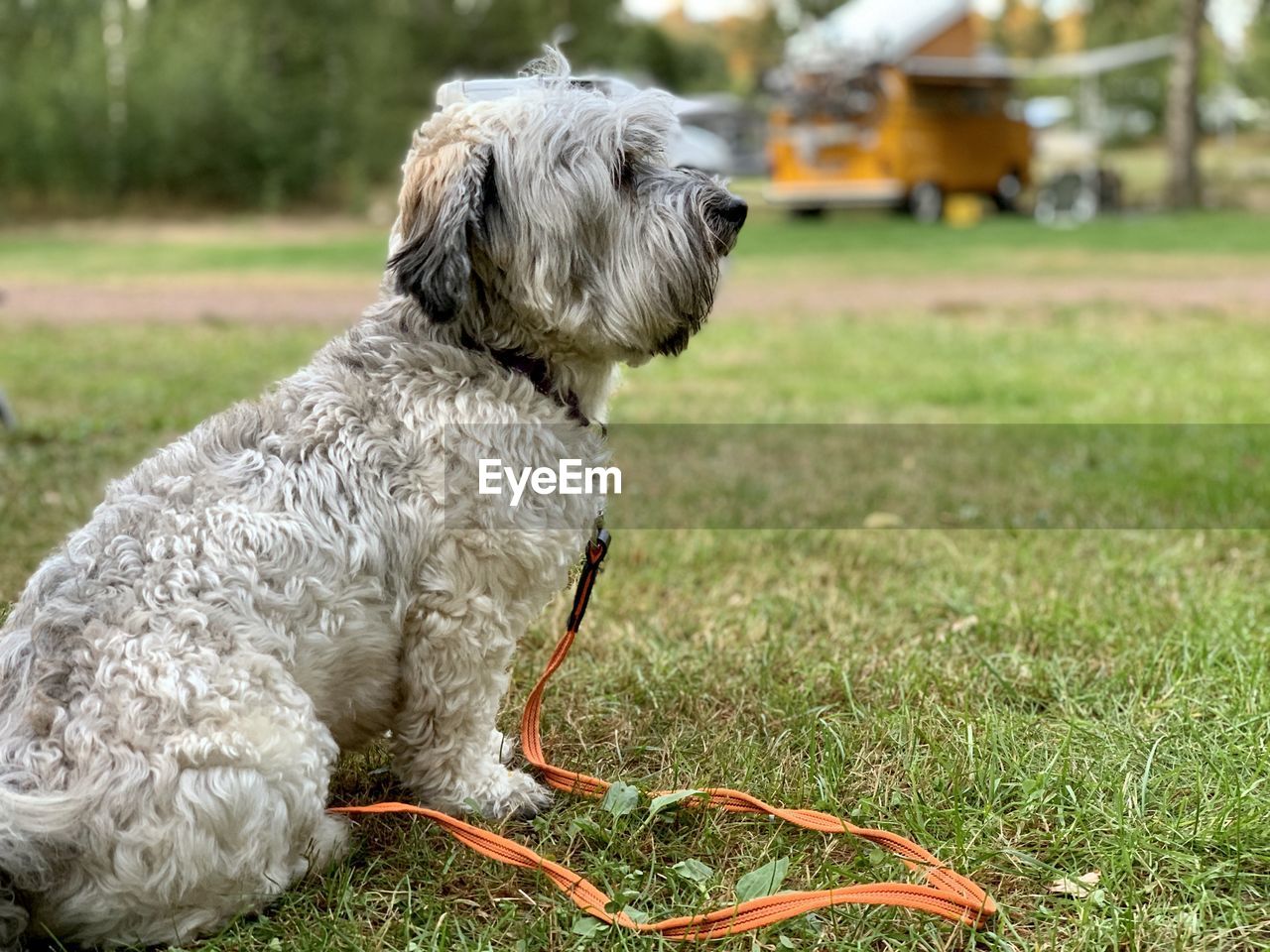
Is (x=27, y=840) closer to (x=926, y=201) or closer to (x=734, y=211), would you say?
(x=734, y=211)

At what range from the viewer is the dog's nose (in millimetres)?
3053

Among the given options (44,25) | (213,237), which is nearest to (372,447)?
(213,237)

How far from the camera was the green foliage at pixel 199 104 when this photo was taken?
2784 cm

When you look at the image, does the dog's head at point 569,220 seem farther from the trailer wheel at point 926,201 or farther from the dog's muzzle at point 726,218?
the trailer wheel at point 926,201

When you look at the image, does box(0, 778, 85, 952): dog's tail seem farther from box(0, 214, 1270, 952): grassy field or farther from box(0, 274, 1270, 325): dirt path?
box(0, 274, 1270, 325): dirt path

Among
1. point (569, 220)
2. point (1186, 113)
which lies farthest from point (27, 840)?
point (1186, 113)

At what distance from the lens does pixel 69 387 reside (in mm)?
8680

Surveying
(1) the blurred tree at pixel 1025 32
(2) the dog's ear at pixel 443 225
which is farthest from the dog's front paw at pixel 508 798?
(1) the blurred tree at pixel 1025 32

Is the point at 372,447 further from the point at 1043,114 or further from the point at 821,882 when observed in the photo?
the point at 1043,114

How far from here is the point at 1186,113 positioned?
28.0 metres

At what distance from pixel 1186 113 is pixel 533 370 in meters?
28.9

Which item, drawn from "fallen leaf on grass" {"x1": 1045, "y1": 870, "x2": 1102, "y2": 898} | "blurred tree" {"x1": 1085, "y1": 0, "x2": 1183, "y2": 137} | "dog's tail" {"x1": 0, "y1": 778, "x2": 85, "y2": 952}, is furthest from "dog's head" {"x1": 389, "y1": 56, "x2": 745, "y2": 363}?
"blurred tree" {"x1": 1085, "y1": 0, "x2": 1183, "y2": 137}

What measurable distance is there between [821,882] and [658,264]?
1467 mm

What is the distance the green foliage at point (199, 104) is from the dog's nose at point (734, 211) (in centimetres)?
2825
